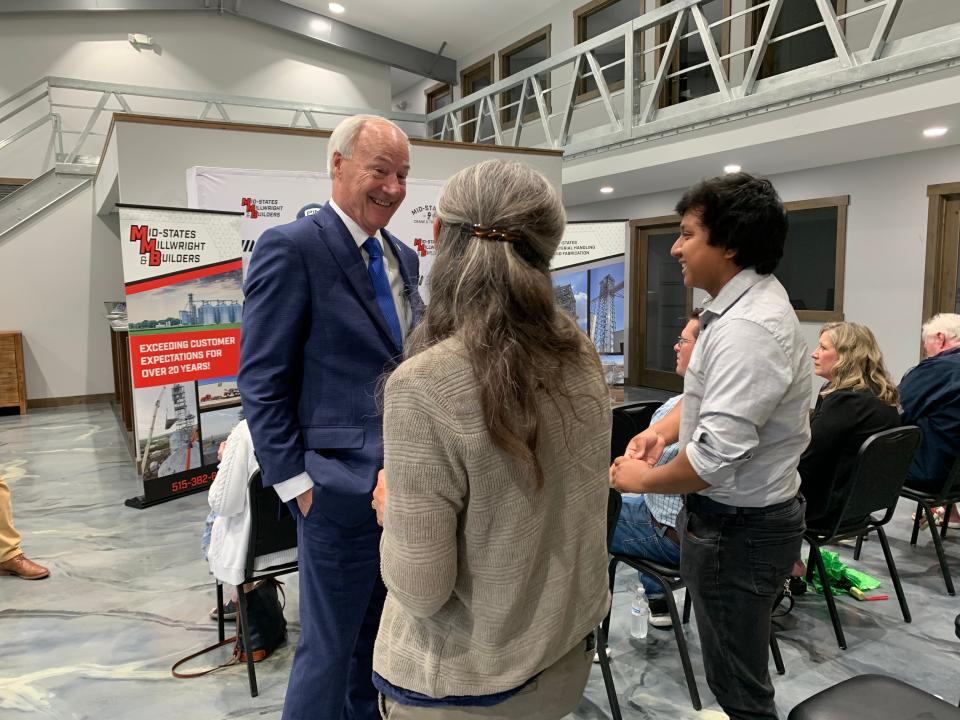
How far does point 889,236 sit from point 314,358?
232 inches

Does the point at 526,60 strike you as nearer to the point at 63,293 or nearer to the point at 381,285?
the point at 63,293

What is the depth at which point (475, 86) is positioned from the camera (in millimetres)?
11055

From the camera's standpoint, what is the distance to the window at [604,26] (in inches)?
321

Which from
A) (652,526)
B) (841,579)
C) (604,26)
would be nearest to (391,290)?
(652,526)

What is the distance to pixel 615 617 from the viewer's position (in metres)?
2.69

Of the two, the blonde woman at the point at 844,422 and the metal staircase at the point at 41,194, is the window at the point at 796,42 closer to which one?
the blonde woman at the point at 844,422

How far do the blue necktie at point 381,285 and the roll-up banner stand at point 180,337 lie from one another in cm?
299

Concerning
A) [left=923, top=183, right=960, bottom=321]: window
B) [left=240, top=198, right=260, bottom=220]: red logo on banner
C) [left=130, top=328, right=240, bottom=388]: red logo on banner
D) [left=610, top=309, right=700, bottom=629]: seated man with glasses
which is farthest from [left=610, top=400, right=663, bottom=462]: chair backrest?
[left=923, top=183, right=960, bottom=321]: window

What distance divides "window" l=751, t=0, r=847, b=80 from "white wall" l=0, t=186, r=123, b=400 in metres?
7.71

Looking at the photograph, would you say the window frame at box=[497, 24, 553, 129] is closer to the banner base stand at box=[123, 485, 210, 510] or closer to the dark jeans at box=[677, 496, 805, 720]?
the banner base stand at box=[123, 485, 210, 510]

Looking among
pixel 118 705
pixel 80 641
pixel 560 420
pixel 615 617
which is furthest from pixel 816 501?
pixel 80 641

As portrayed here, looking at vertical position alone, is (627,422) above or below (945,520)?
above

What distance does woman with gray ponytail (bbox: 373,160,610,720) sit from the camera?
31.8 inches

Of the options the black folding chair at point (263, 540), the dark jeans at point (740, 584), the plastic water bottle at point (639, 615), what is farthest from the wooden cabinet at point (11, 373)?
the dark jeans at point (740, 584)
